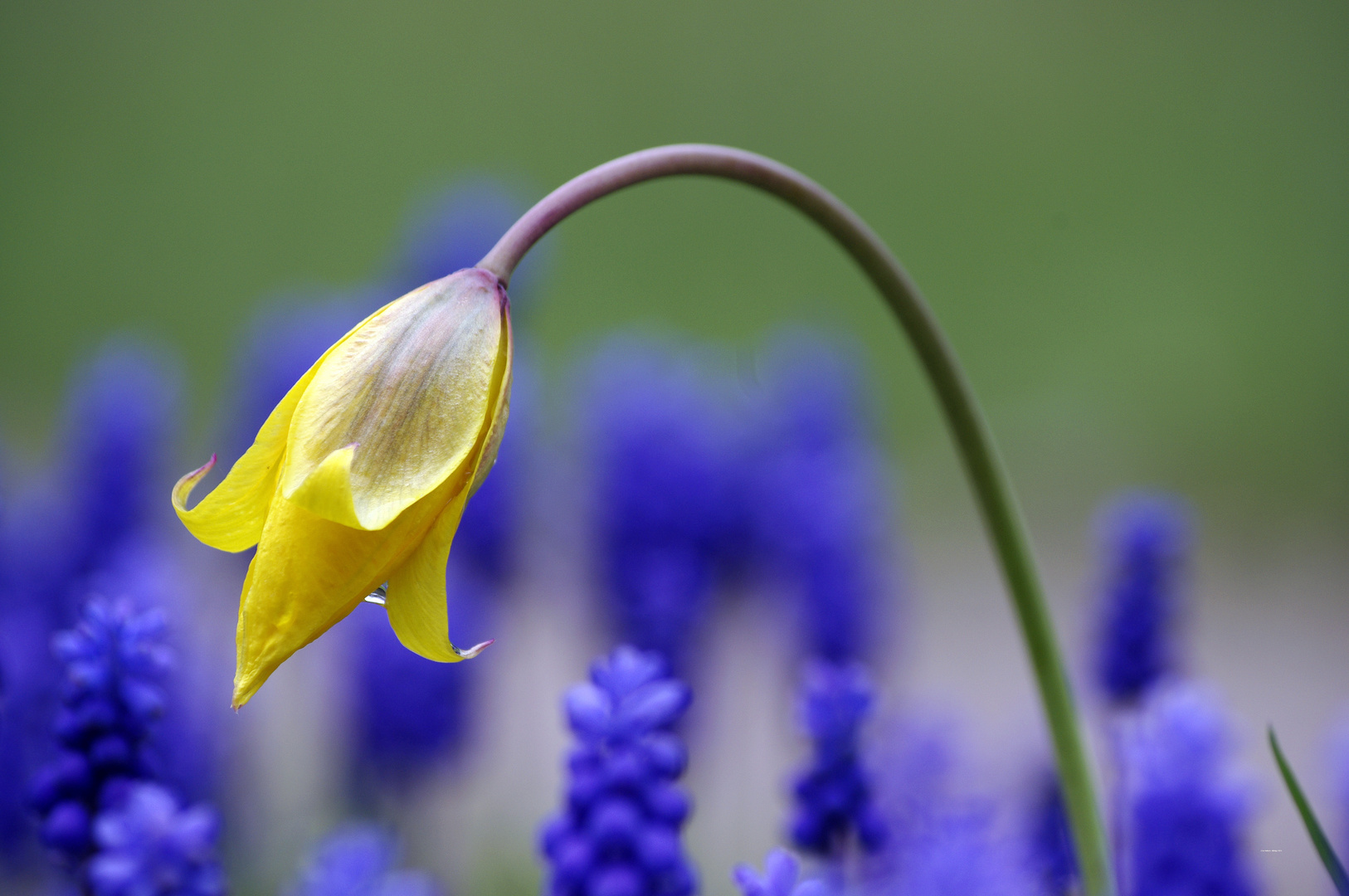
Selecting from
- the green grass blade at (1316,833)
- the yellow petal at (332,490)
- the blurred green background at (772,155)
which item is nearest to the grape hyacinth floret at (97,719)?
the yellow petal at (332,490)

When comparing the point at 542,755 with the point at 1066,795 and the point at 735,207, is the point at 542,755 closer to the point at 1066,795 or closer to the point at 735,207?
the point at 1066,795

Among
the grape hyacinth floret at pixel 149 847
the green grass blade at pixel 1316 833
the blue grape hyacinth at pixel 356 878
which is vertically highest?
the grape hyacinth floret at pixel 149 847

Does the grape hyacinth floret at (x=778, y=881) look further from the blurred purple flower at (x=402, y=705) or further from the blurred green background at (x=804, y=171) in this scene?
the blurred green background at (x=804, y=171)

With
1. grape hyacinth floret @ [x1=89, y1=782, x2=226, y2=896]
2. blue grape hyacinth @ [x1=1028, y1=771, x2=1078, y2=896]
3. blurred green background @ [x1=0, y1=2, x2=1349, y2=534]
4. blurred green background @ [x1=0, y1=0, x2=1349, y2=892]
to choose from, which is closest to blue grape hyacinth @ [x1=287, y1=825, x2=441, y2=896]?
grape hyacinth floret @ [x1=89, y1=782, x2=226, y2=896]

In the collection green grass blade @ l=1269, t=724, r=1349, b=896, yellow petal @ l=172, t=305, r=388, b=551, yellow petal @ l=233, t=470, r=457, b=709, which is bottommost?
green grass blade @ l=1269, t=724, r=1349, b=896

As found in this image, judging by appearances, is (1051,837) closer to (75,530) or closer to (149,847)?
(149,847)

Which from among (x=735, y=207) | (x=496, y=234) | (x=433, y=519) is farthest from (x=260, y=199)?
(x=433, y=519)

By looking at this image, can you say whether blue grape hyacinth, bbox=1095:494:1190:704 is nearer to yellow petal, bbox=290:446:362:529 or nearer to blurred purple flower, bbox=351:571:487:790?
blurred purple flower, bbox=351:571:487:790
